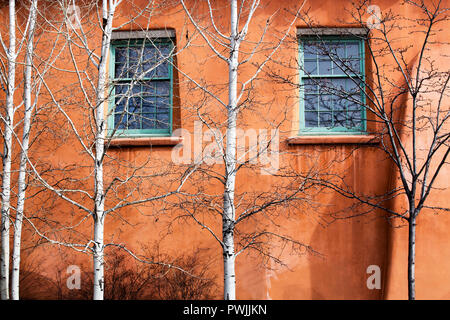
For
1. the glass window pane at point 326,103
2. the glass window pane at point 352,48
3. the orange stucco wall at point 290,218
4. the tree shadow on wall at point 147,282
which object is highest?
the glass window pane at point 352,48

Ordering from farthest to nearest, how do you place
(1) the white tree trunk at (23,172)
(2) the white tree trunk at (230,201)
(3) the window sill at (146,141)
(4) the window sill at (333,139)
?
(3) the window sill at (146,141) → (4) the window sill at (333,139) → (1) the white tree trunk at (23,172) → (2) the white tree trunk at (230,201)

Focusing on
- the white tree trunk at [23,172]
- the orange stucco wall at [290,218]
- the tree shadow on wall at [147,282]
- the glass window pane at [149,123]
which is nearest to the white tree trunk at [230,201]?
the orange stucco wall at [290,218]

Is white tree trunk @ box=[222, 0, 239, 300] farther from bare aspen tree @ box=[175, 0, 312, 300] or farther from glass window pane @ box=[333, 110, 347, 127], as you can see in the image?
glass window pane @ box=[333, 110, 347, 127]

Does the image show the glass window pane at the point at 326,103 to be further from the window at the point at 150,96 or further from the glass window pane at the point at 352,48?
the window at the point at 150,96

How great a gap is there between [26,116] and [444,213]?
24.7 ft

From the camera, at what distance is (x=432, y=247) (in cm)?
802

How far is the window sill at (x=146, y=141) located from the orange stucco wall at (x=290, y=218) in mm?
110

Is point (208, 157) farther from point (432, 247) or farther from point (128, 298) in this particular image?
point (432, 247)

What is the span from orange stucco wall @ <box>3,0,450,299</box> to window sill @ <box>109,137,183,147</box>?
11 cm

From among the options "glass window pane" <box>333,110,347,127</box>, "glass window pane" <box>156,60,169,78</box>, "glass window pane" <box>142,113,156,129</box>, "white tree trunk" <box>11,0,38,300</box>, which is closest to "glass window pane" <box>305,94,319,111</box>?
"glass window pane" <box>333,110,347,127</box>

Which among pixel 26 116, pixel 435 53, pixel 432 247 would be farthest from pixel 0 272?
pixel 435 53

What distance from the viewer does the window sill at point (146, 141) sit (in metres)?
8.46

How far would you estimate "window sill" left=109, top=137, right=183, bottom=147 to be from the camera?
8.46 meters

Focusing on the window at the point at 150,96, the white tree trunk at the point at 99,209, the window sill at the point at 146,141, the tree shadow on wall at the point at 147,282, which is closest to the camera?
the white tree trunk at the point at 99,209
